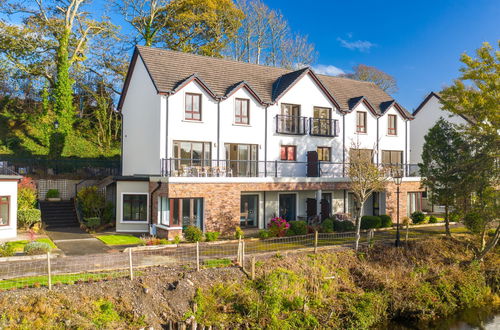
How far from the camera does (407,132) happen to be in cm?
3275

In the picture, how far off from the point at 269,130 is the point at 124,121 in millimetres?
10178

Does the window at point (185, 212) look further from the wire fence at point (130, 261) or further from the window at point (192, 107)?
the window at point (192, 107)

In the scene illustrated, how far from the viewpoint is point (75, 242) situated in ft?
67.3

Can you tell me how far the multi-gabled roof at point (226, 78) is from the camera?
24625 millimetres

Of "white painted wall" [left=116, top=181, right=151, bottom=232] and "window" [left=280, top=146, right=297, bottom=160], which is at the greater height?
"window" [left=280, top=146, right=297, bottom=160]

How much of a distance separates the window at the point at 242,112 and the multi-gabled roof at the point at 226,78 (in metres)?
0.80

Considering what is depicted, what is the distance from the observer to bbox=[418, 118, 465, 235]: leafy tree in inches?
867

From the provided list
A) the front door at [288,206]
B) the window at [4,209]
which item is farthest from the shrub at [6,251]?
the front door at [288,206]

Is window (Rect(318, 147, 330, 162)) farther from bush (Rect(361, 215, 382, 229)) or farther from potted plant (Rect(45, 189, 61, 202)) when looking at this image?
potted plant (Rect(45, 189, 61, 202))

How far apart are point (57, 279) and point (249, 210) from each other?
1367 centimetres

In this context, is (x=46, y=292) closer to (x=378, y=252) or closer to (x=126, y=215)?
(x=126, y=215)

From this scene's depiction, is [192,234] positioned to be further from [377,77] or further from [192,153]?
[377,77]

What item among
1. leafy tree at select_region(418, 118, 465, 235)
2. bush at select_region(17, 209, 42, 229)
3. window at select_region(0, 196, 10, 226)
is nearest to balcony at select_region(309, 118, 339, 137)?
leafy tree at select_region(418, 118, 465, 235)

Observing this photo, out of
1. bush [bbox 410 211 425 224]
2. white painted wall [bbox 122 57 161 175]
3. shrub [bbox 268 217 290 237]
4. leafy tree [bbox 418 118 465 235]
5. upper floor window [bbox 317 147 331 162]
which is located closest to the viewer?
leafy tree [bbox 418 118 465 235]
